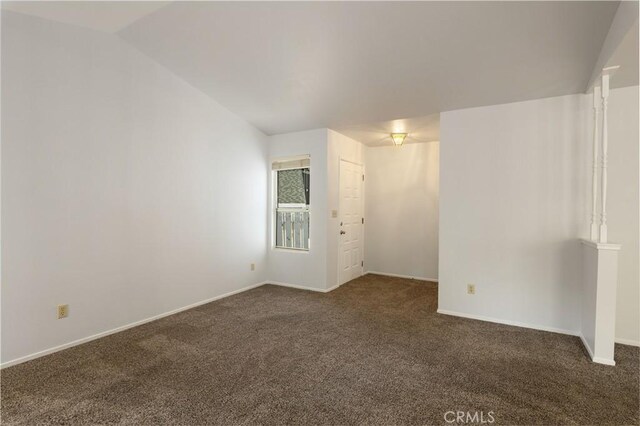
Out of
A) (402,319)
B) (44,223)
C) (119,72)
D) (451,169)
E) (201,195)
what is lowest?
(402,319)

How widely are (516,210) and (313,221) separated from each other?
8.79 ft

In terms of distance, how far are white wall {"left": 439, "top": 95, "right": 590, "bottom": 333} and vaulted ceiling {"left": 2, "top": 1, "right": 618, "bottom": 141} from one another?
261mm

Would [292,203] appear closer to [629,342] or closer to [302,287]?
[302,287]

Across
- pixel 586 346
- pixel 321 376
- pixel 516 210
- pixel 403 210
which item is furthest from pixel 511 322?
pixel 403 210

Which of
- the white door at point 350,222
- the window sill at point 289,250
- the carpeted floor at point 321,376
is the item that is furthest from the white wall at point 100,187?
the white door at point 350,222

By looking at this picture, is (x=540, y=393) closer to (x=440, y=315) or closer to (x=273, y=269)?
(x=440, y=315)

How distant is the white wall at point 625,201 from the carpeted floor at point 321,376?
31 centimetres

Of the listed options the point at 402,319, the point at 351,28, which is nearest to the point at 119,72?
the point at 351,28

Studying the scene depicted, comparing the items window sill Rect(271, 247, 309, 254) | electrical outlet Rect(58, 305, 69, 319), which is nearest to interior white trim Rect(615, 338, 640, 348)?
window sill Rect(271, 247, 309, 254)

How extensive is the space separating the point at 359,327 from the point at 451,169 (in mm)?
2155

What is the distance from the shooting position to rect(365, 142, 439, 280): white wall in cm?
573

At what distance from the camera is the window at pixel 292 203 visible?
5.20 meters

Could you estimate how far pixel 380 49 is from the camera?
3029 mm

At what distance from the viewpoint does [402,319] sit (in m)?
3.77
